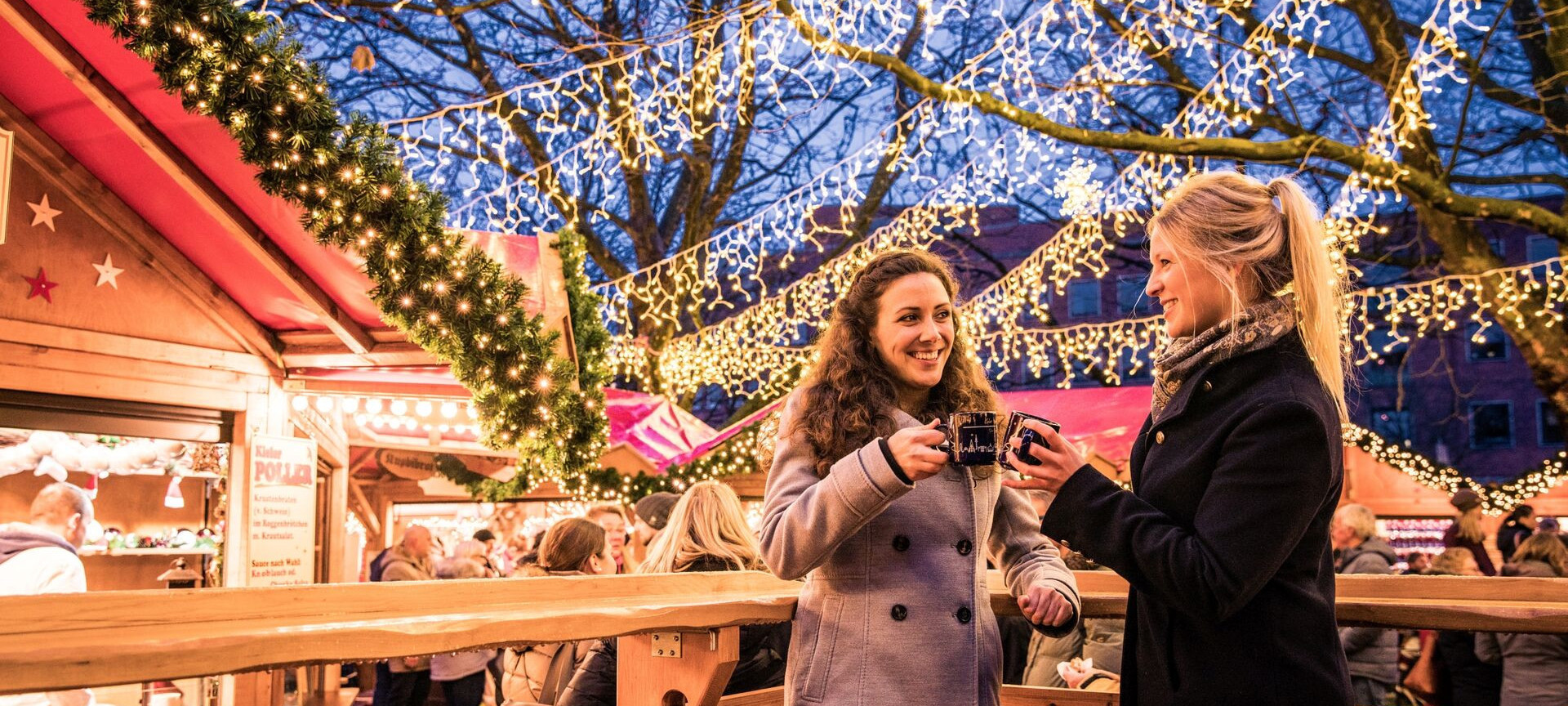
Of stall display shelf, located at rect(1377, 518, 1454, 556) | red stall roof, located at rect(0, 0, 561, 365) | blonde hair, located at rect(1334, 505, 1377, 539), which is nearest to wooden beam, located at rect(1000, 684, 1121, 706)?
red stall roof, located at rect(0, 0, 561, 365)

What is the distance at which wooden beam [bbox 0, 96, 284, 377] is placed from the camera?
5.68m

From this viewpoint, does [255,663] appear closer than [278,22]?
Yes

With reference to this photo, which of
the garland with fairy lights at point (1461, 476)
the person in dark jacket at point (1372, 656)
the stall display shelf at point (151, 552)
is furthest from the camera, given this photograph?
the garland with fairy lights at point (1461, 476)

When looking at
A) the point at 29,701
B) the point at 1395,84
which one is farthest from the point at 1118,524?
the point at 1395,84

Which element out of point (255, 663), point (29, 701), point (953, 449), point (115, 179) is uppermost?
point (115, 179)

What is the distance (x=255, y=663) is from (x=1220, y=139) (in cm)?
653

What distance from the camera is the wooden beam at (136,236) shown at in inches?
224

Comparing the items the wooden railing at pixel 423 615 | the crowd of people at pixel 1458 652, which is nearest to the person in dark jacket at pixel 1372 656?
the crowd of people at pixel 1458 652

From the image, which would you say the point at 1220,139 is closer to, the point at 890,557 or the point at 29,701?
the point at 890,557

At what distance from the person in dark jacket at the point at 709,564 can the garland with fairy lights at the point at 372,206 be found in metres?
1.32

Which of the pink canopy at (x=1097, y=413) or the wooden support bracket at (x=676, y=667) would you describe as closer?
the wooden support bracket at (x=676, y=667)

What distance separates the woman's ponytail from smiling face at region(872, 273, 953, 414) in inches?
27.6

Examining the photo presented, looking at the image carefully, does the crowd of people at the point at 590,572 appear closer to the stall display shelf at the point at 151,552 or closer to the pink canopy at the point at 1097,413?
the stall display shelf at the point at 151,552

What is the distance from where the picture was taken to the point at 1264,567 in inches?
74.0
